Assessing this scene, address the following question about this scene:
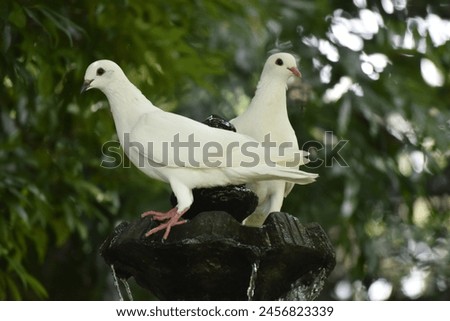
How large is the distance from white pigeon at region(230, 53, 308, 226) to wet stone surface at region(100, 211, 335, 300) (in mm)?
343

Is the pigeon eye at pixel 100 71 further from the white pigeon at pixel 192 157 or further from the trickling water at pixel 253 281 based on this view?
the trickling water at pixel 253 281

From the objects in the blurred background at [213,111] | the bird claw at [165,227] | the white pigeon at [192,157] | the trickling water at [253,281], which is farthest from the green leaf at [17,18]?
the trickling water at [253,281]

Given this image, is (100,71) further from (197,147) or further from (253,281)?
(253,281)

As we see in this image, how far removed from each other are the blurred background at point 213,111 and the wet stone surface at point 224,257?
1354 mm

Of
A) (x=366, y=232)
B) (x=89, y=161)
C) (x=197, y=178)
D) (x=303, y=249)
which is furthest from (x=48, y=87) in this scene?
(x=366, y=232)

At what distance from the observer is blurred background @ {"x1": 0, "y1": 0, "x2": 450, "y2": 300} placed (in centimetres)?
450

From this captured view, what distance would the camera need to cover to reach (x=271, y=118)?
10.5 feet

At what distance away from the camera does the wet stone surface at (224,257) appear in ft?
9.14

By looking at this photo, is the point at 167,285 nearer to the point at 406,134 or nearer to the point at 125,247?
the point at 125,247

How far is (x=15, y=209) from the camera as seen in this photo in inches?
172

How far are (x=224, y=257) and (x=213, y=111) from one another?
3970 millimetres

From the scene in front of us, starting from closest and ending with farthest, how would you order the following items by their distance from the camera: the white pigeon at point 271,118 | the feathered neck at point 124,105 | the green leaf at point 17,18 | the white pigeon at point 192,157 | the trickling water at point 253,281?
the trickling water at point 253,281 < the white pigeon at point 192,157 < the feathered neck at point 124,105 < the white pigeon at point 271,118 < the green leaf at point 17,18

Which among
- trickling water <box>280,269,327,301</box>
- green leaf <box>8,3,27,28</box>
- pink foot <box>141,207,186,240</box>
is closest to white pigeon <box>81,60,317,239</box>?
pink foot <box>141,207,186,240</box>

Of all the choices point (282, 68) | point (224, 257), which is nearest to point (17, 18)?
point (282, 68)
